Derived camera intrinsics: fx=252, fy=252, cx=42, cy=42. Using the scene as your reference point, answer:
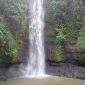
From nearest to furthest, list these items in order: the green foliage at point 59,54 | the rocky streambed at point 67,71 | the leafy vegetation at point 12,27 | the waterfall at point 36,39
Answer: the leafy vegetation at point 12,27 < the rocky streambed at point 67,71 < the green foliage at point 59,54 < the waterfall at point 36,39

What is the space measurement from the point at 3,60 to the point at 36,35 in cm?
306

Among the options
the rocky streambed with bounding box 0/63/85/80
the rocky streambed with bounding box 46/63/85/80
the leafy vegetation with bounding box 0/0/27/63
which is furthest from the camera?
the rocky streambed with bounding box 46/63/85/80

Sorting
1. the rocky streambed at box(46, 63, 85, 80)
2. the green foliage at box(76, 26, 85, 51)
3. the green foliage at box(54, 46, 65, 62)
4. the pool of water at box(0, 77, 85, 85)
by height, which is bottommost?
the pool of water at box(0, 77, 85, 85)

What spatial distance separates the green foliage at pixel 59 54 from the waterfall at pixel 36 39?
33.6 inches

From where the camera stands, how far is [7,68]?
14055 millimetres

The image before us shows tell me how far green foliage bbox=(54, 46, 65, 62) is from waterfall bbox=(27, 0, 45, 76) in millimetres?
853

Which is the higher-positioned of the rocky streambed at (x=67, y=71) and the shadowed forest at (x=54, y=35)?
the shadowed forest at (x=54, y=35)

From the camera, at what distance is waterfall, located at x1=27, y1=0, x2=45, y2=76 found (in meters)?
14.9

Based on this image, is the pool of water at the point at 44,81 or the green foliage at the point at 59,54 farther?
the green foliage at the point at 59,54

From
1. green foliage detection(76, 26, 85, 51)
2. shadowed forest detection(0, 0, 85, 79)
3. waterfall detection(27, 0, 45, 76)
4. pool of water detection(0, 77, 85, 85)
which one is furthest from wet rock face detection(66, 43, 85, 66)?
waterfall detection(27, 0, 45, 76)

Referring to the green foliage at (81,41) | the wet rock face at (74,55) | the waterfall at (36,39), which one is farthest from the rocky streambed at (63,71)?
the green foliage at (81,41)

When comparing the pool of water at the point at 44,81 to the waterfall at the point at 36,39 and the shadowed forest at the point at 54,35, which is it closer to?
the shadowed forest at the point at 54,35

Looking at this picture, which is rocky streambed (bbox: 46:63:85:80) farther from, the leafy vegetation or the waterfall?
the leafy vegetation

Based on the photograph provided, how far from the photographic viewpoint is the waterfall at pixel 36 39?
14.9m
